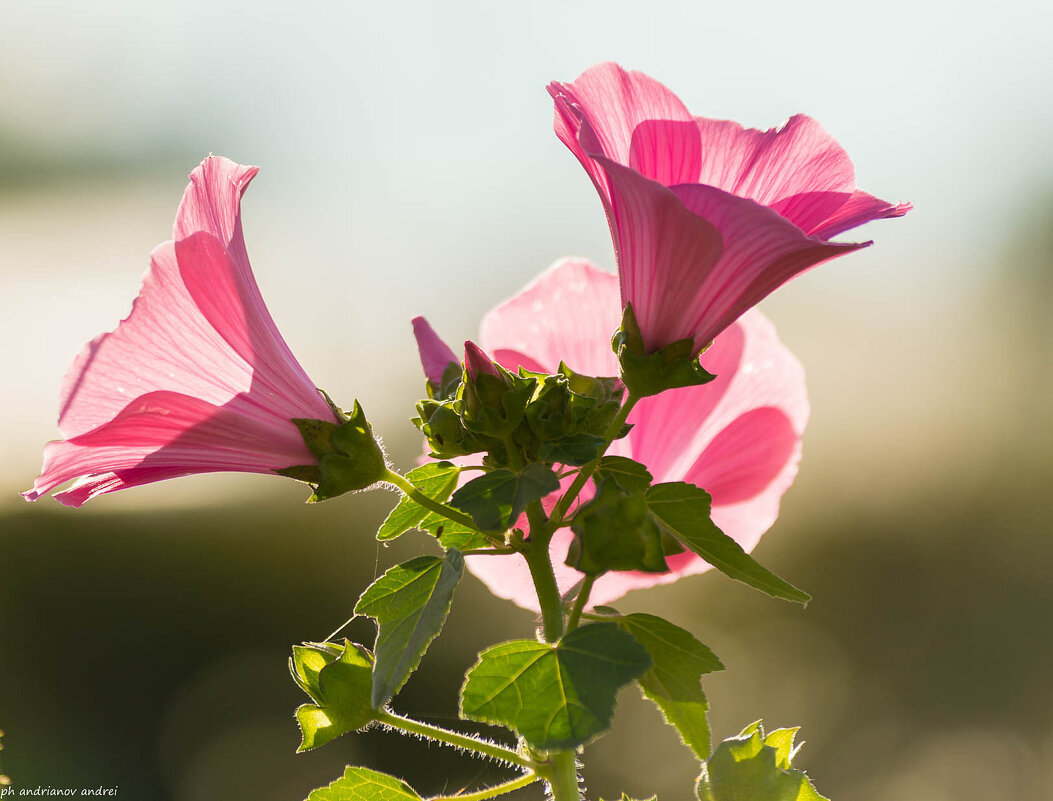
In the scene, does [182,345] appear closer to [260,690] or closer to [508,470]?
[508,470]

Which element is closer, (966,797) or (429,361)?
(429,361)

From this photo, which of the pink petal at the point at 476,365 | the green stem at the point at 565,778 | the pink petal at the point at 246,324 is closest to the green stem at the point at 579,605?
the green stem at the point at 565,778

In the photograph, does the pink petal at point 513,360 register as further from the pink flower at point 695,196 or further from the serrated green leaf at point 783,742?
the serrated green leaf at point 783,742

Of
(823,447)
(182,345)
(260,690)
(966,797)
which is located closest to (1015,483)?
(823,447)

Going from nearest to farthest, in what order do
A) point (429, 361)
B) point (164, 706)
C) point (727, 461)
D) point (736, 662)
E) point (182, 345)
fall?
point (182, 345) < point (429, 361) < point (727, 461) < point (164, 706) < point (736, 662)

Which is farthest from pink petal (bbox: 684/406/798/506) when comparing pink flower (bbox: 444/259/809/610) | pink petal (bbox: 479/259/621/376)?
pink petal (bbox: 479/259/621/376)

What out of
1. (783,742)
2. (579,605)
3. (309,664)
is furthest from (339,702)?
(783,742)

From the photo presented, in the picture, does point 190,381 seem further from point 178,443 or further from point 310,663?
point 310,663
